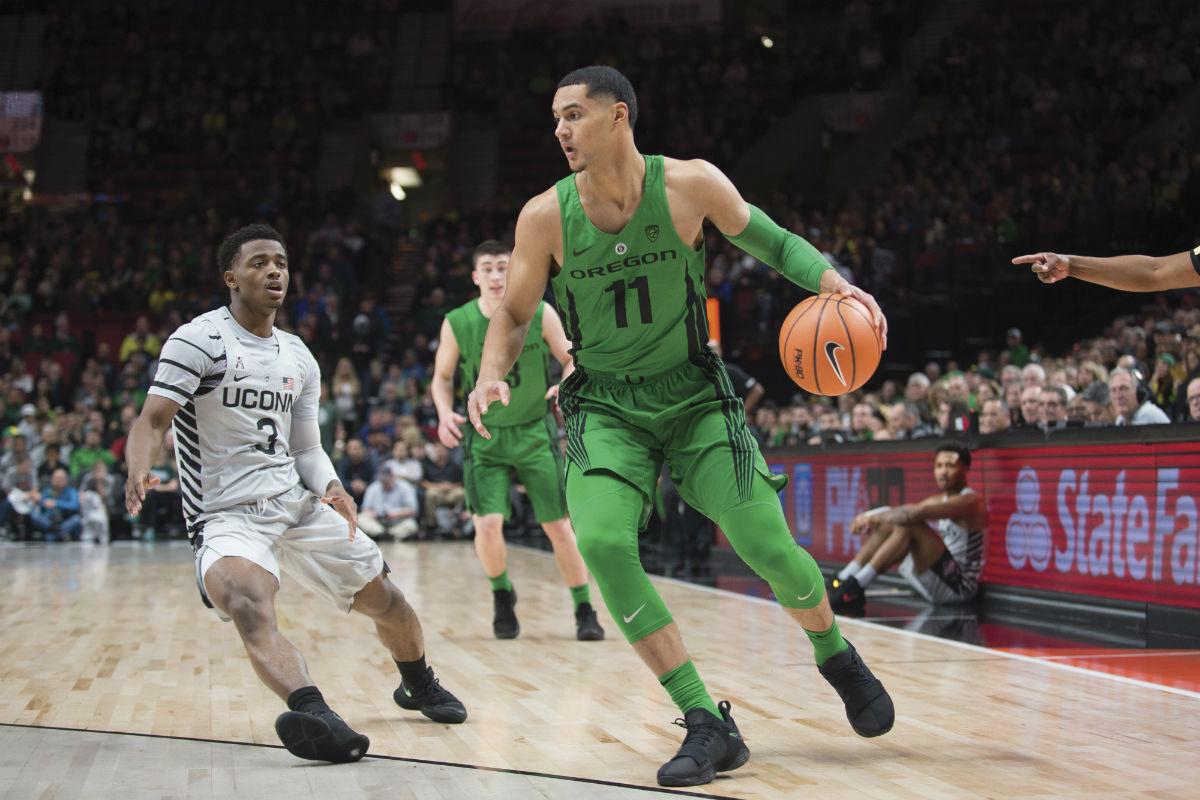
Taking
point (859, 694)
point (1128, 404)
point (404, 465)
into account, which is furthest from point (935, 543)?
point (404, 465)

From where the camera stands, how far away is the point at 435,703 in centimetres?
498

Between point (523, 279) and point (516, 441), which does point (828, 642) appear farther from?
point (516, 441)

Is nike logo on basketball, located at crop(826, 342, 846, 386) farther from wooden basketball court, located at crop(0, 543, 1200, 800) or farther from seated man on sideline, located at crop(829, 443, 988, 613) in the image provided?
seated man on sideline, located at crop(829, 443, 988, 613)

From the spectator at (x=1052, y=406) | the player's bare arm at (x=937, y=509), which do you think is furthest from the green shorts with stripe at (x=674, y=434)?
the spectator at (x=1052, y=406)

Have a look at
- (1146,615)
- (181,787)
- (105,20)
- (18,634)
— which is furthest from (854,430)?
(105,20)

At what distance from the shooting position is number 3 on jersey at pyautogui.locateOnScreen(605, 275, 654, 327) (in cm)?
425

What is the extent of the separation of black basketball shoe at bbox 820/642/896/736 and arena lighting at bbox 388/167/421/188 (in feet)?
85.6

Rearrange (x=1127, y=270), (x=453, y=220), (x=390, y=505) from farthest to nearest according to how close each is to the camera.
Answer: (x=453, y=220) < (x=390, y=505) < (x=1127, y=270)

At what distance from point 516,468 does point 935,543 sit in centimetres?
293

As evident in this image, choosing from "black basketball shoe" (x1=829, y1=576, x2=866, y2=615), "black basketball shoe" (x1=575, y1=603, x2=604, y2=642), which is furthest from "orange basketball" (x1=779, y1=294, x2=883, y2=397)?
"black basketball shoe" (x1=829, y1=576, x2=866, y2=615)

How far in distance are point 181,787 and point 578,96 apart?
7.78 ft

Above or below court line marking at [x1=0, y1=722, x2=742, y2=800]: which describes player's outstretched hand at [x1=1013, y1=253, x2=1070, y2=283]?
above

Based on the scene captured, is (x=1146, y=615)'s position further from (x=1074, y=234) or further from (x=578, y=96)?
(x=1074, y=234)

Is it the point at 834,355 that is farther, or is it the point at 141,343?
the point at 141,343
